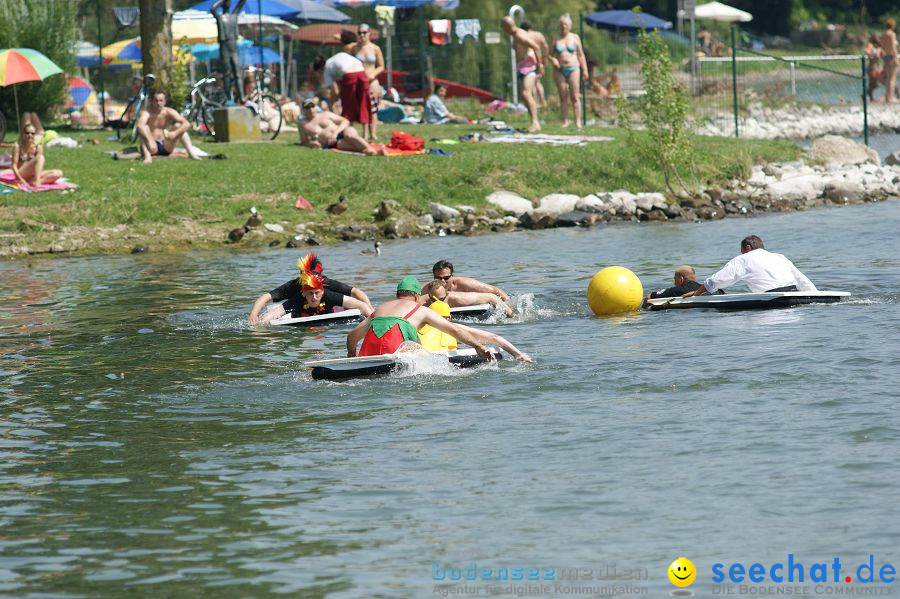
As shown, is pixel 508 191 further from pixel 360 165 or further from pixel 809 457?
pixel 809 457

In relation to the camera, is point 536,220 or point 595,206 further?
point 595,206

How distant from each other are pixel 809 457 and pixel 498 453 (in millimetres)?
2257

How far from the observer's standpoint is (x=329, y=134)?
27.7 metres

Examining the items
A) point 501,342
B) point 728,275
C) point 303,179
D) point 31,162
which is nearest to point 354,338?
point 501,342

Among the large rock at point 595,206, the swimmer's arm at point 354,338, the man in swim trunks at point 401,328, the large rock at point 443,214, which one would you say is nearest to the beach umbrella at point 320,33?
the large rock at point 595,206

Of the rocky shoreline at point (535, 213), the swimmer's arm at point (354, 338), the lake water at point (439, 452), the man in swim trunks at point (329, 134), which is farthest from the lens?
the man in swim trunks at point (329, 134)

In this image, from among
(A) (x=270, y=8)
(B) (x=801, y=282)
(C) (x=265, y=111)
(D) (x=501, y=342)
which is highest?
(A) (x=270, y=8)

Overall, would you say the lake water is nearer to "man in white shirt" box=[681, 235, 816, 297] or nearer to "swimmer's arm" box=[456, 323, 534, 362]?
"swimmer's arm" box=[456, 323, 534, 362]

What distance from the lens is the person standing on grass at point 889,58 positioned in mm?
40875

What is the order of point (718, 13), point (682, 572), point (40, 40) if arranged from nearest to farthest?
point (682, 572)
point (40, 40)
point (718, 13)

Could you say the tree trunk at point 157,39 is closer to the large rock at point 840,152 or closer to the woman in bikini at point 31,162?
the woman in bikini at point 31,162

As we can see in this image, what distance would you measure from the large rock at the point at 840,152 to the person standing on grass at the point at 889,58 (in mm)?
9446

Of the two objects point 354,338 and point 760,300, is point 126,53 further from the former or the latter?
point 354,338

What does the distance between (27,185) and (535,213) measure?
9.08 meters
